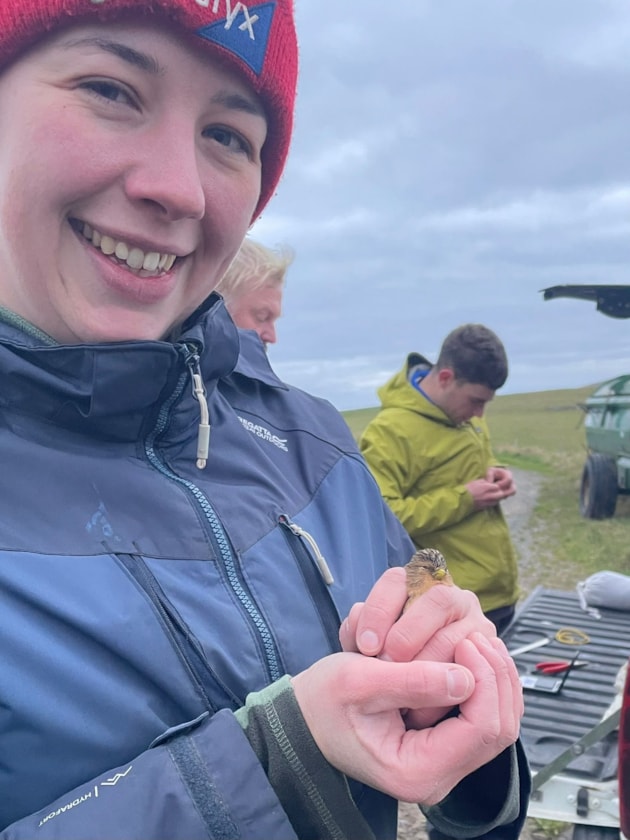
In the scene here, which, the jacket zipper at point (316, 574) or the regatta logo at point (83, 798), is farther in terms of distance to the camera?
the jacket zipper at point (316, 574)

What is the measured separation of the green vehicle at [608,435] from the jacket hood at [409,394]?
7.27 meters

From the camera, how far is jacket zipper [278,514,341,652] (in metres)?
1.67

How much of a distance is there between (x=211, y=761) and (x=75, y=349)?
0.78 metres

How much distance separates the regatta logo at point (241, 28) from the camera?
1482mm

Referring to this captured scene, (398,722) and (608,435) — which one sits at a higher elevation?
(398,722)

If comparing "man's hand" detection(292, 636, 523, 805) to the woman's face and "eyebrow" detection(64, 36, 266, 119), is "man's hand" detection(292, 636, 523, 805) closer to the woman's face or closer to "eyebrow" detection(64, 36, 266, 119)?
the woman's face

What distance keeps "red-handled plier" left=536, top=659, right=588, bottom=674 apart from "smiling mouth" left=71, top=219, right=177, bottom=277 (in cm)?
425

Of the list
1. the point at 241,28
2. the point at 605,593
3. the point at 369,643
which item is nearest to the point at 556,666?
A: the point at 605,593

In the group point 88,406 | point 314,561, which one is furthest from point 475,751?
point 88,406

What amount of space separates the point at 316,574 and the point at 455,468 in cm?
373

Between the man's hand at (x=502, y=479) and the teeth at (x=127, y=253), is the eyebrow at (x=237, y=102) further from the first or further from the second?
the man's hand at (x=502, y=479)

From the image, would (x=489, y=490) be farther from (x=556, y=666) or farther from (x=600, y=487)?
(x=600, y=487)

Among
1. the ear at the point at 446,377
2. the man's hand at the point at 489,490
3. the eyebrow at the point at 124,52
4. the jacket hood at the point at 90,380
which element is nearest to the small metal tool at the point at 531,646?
the man's hand at the point at 489,490

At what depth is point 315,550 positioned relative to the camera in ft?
5.60
